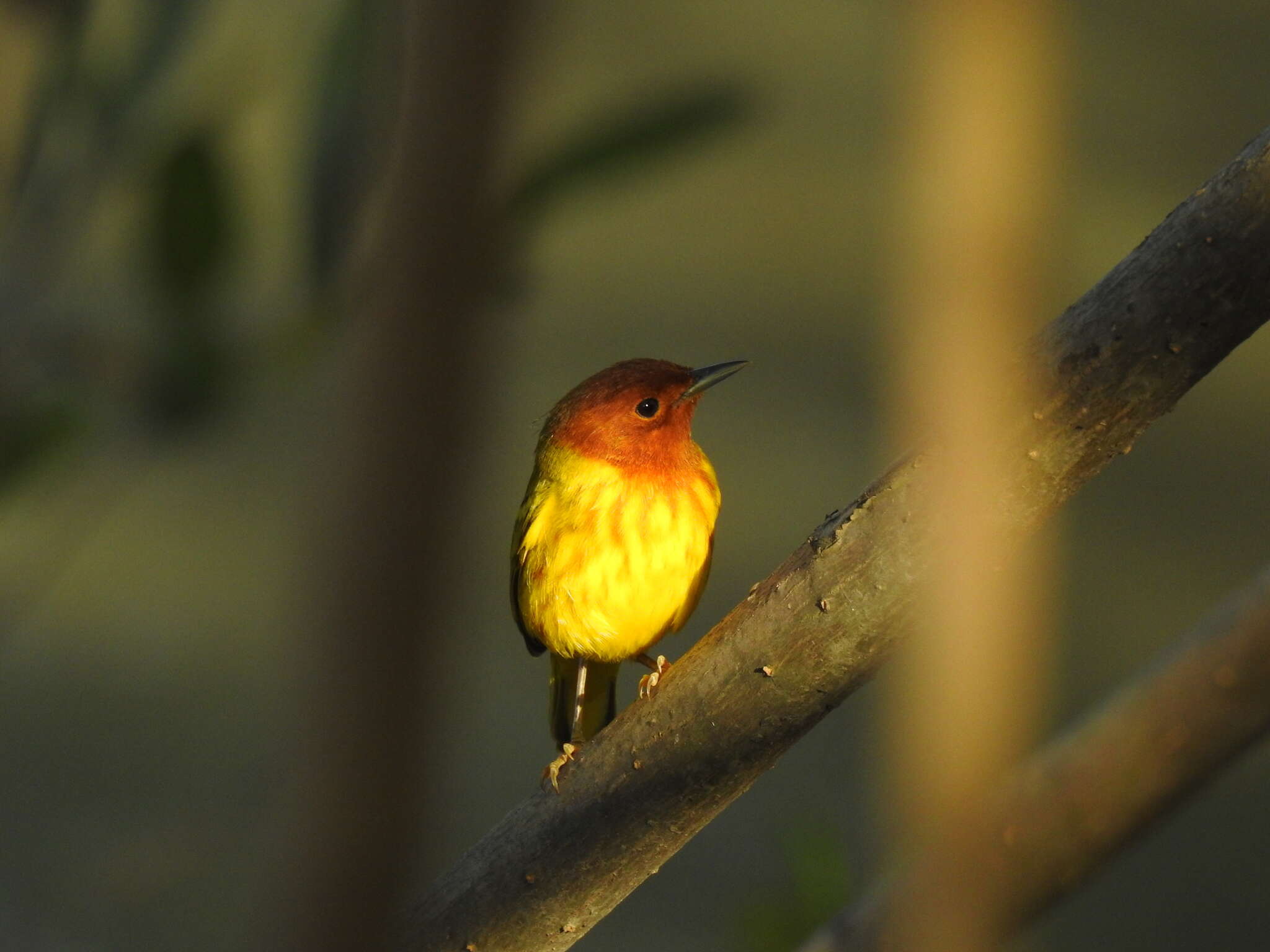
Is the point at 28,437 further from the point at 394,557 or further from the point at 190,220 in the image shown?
the point at 394,557

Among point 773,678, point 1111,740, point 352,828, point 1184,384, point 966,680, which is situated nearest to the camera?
point 352,828

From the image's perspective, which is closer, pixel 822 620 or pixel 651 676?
pixel 822 620

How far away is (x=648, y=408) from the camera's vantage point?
2.17 meters

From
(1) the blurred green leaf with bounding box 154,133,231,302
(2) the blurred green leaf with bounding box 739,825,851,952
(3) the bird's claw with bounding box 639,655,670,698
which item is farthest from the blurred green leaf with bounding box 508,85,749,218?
(2) the blurred green leaf with bounding box 739,825,851,952

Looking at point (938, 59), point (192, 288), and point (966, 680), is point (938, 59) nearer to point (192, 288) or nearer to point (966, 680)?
point (966, 680)

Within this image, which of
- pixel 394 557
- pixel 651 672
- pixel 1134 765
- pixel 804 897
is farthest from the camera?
pixel 651 672

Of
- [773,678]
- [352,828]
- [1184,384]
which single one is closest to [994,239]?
[352,828]

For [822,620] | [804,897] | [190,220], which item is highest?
[190,220]

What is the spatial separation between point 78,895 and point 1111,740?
350cm

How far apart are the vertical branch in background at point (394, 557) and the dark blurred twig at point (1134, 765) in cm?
114

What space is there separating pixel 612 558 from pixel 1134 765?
31.1 inches

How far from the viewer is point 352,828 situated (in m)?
0.32

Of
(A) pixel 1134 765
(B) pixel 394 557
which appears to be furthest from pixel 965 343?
(A) pixel 1134 765

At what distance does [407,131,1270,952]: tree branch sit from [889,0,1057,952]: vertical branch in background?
1.84ft
